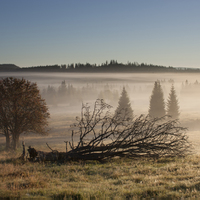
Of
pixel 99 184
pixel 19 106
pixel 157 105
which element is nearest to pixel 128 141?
pixel 99 184

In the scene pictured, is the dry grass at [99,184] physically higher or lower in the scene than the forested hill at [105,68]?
lower

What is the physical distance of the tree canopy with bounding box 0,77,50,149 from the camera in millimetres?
21516

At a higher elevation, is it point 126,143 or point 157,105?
point 126,143

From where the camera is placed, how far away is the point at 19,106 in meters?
22.2

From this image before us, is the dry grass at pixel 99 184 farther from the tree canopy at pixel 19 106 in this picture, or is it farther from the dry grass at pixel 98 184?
the tree canopy at pixel 19 106

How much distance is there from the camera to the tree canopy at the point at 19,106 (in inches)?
847

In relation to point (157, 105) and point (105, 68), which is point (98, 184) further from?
point (157, 105)

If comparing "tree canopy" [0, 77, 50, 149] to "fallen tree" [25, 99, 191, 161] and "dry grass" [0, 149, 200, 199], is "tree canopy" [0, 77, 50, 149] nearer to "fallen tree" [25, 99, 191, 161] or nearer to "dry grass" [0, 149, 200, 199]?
"fallen tree" [25, 99, 191, 161]

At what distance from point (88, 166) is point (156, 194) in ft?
13.0

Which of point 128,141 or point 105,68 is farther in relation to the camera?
point 105,68

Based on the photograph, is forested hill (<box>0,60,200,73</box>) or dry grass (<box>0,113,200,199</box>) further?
forested hill (<box>0,60,200,73</box>)

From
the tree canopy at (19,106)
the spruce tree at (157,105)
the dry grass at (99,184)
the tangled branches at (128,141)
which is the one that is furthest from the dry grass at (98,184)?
the spruce tree at (157,105)

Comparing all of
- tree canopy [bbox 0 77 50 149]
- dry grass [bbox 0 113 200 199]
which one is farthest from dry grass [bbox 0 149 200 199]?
tree canopy [bbox 0 77 50 149]

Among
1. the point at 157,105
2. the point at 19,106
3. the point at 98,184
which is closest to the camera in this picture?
the point at 98,184
